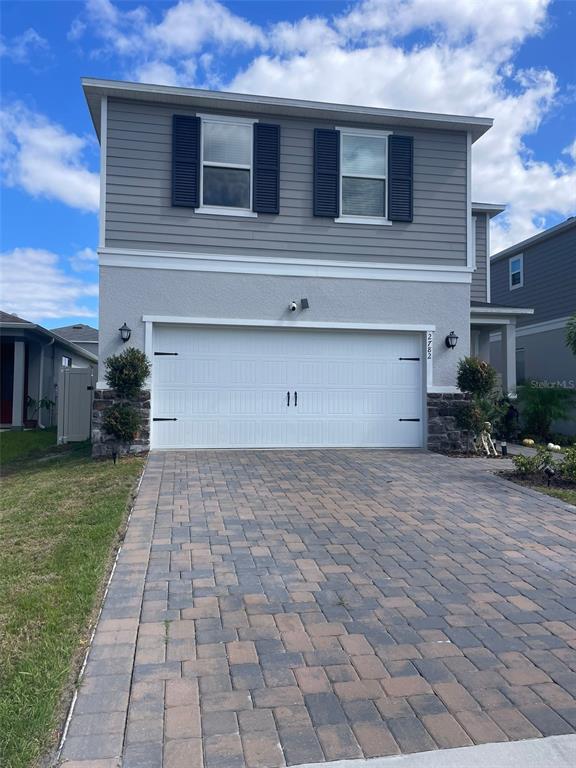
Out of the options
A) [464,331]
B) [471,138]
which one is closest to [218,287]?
[464,331]

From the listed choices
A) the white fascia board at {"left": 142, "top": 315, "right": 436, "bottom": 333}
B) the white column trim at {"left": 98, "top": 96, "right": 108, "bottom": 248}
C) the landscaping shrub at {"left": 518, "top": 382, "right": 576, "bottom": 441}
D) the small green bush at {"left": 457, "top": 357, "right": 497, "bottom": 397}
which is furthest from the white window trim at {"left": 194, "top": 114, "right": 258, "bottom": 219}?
the landscaping shrub at {"left": 518, "top": 382, "right": 576, "bottom": 441}

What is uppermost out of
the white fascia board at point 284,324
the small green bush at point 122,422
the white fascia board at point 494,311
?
the white fascia board at point 494,311

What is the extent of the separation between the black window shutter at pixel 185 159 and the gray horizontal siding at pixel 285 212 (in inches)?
4.7

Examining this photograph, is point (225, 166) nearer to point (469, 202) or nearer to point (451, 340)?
point (469, 202)

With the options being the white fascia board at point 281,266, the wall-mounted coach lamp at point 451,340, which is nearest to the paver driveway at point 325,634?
the wall-mounted coach lamp at point 451,340

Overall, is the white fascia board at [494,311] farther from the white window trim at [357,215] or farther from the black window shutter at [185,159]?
the black window shutter at [185,159]

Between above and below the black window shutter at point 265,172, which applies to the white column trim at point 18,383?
below

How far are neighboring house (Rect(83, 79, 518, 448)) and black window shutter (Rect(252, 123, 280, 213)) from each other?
1.0 inches

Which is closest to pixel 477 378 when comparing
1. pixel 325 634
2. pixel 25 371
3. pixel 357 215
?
pixel 357 215

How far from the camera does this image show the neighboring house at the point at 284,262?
394 inches

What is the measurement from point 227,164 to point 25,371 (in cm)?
1025

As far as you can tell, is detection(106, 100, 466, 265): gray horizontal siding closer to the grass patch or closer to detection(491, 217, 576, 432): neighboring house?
the grass patch

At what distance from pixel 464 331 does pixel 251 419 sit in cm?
427

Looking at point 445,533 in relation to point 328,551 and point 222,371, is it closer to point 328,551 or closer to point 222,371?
point 328,551
